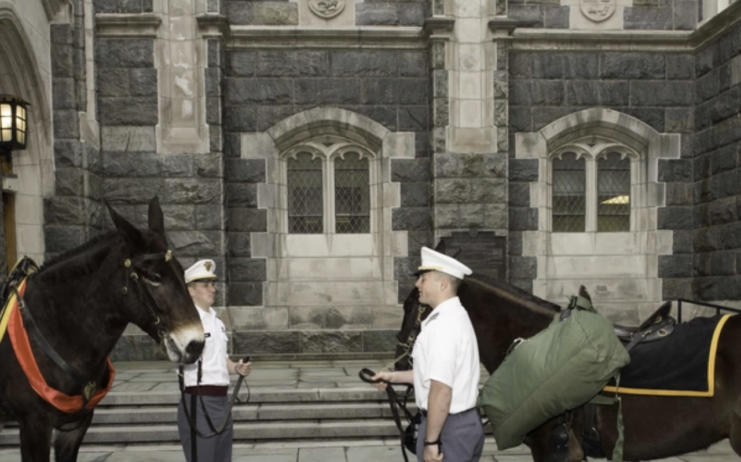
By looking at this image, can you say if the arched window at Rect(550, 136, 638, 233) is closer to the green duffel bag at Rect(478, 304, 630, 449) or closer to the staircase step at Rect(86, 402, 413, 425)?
the staircase step at Rect(86, 402, 413, 425)

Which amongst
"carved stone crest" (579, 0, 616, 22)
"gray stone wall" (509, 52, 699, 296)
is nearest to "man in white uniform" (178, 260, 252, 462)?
"gray stone wall" (509, 52, 699, 296)

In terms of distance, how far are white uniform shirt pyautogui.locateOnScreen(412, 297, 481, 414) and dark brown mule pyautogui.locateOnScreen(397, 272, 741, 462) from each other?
2.47 feet

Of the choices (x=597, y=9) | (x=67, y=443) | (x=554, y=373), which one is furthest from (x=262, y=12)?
(x=554, y=373)

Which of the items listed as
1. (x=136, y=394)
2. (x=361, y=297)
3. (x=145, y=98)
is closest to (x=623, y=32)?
(x=361, y=297)

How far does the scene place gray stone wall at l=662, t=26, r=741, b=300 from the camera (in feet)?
27.5

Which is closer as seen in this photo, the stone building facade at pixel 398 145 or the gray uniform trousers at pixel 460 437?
the gray uniform trousers at pixel 460 437

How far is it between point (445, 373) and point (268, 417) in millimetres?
4186

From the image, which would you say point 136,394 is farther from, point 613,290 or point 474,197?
point 613,290

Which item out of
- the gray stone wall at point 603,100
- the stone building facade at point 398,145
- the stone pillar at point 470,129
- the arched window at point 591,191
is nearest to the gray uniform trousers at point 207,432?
the stone building facade at point 398,145

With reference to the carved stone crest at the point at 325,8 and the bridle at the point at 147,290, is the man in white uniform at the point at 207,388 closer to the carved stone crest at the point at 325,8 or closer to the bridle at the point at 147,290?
the bridle at the point at 147,290

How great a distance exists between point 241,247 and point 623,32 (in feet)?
24.1

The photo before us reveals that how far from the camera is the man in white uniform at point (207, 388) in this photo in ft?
11.5

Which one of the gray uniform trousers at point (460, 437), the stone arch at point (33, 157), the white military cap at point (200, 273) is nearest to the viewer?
the gray uniform trousers at point (460, 437)

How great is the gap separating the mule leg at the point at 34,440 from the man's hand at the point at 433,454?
2.23m
